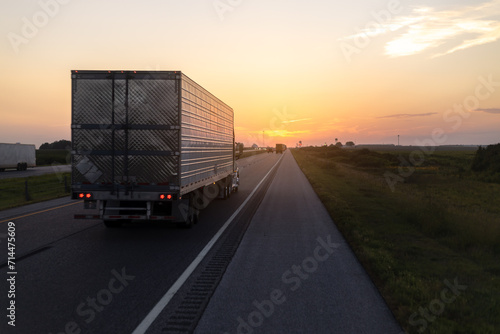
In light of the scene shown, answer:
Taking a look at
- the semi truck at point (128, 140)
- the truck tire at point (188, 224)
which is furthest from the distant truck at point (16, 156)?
the truck tire at point (188, 224)

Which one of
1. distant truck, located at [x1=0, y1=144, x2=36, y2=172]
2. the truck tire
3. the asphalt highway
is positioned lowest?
the asphalt highway

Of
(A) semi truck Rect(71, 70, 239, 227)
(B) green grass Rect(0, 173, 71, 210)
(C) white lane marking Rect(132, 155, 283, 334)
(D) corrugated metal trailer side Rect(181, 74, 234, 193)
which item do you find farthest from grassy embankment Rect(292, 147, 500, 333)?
(B) green grass Rect(0, 173, 71, 210)

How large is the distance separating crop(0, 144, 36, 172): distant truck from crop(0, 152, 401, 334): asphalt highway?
33284 mm

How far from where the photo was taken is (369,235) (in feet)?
32.2

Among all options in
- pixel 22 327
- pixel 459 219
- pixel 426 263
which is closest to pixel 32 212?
pixel 22 327

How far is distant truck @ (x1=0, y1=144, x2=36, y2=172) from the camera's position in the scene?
129 ft

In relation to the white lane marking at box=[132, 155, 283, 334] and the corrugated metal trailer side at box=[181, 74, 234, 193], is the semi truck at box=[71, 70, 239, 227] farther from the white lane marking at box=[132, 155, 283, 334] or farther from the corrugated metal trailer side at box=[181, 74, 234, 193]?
the white lane marking at box=[132, 155, 283, 334]

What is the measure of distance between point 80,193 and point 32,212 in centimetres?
559

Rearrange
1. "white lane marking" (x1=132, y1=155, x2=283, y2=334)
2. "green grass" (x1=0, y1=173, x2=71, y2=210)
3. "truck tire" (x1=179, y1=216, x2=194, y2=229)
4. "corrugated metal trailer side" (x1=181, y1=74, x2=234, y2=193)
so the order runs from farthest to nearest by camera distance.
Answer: "green grass" (x1=0, y1=173, x2=71, y2=210)
"truck tire" (x1=179, y1=216, x2=194, y2=229)
"corrugated metal trailer side" (x1=181, y1=74, x2=234, y2=193)
"white lane marking" (x1=132, y1=155, x2=283, y2=334)

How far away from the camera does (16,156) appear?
4144 cm

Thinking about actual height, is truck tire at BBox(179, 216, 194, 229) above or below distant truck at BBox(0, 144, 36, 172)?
below

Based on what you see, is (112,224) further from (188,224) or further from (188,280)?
(188,280)

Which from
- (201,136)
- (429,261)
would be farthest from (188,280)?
(201,136)

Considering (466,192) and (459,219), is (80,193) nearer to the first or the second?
(459,219)
